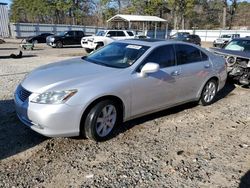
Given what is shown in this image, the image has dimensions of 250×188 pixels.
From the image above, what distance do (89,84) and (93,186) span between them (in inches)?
59.5

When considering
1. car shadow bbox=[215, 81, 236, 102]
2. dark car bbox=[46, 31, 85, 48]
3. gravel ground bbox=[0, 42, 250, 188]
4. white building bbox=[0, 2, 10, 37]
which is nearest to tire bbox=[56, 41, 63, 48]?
dark car bbox=[46, 31, 85, 48]

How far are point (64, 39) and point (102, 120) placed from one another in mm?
23195

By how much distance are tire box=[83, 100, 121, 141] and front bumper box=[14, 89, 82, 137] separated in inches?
7.8

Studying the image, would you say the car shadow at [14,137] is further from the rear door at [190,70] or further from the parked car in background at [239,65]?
the parked car in background at [239,65]

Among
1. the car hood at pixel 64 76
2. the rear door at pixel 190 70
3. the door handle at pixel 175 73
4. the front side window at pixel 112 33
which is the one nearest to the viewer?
the car hood at pixel 64 76

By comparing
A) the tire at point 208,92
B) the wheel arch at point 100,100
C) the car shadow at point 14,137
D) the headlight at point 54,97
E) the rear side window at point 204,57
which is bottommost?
the car shadow at point 14,137

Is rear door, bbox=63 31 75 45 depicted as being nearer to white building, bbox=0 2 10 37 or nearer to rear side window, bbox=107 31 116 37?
rear side window, bbox=107 31 116 37

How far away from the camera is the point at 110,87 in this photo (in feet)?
14.1

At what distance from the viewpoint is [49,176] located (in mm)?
3471

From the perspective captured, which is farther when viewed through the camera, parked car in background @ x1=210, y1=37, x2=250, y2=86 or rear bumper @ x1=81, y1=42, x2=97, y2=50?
rear bumper @ x1=81, y1=42, x2=97, y2=50

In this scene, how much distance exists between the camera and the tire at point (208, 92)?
6421 mm

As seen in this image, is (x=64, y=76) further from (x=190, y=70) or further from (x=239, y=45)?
(x=239, y=45)

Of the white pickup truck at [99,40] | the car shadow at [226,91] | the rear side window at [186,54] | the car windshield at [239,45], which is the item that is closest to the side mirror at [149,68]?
the rear side window at [186,54]

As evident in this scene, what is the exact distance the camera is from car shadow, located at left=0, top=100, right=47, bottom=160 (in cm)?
409
